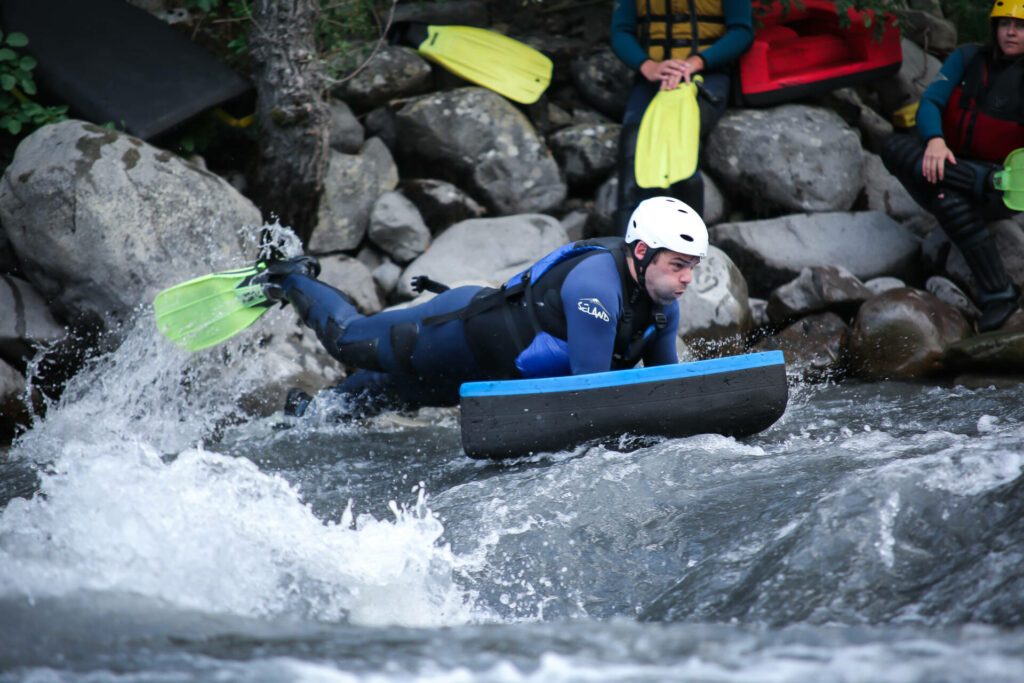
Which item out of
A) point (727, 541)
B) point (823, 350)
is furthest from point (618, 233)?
point (727, 541)

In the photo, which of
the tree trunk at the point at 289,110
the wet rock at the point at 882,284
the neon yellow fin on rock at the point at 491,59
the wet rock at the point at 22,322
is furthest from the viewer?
the neon yellow fin on rock at the point at 491,59

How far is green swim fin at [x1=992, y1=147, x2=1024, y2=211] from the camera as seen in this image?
535cm

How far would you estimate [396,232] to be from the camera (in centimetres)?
617

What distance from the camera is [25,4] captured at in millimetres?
5695

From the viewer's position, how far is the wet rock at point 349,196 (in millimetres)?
6152

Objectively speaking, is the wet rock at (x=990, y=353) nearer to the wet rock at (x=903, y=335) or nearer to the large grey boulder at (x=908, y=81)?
the wet rock at (x=903, y=335)

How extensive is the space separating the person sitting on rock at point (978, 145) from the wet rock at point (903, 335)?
336mm

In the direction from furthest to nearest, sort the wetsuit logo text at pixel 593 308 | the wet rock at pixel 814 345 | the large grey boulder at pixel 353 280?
1. the large grey boulder at pixel 353 280
2. the wet rock at pixel 814 345
3. the wetsuit logo text at pixel 593 308

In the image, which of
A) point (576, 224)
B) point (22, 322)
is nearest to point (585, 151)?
point (576, 224)

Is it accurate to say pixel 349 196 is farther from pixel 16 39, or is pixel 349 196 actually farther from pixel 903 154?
pixel 903 154

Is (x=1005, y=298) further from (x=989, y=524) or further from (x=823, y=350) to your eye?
(x=989, y=524)

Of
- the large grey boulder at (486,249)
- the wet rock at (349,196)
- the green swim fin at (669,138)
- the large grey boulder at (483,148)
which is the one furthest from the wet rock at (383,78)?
the green swim fin at (669,138)

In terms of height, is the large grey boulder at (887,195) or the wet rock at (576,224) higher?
the large grey boulder at (887,195)

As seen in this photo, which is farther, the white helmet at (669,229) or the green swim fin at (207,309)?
the green swim fin at (207,309)
